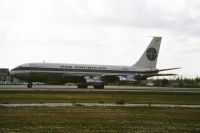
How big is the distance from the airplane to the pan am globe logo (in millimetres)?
868

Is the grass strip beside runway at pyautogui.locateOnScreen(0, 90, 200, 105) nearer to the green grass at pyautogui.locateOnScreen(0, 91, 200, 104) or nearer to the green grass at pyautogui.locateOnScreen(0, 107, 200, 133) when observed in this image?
the green grass at pyautogui.locateOnScreen(0, 91, 200, 104)

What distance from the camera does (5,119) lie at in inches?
746

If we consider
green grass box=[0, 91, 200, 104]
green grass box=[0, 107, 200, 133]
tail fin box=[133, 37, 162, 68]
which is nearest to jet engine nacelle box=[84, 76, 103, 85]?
tail fin box=[133, 37, 162, 68]

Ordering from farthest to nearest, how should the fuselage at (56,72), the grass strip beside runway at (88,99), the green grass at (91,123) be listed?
the fuselage at (56,72) < the grass strip beside runway at (88,99) < the green grass at (91,123)

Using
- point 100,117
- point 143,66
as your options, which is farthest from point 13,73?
point 100,117

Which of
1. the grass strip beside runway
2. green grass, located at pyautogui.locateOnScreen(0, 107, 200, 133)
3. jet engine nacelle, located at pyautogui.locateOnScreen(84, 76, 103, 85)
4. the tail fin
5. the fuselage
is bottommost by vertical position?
green grass, located at pyautogui.locateOnScreen(0, 107, 200, 133)

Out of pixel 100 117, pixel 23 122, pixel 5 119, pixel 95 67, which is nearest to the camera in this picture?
pixel 23 122

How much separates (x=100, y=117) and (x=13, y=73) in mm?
43538

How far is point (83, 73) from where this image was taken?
65.1 m

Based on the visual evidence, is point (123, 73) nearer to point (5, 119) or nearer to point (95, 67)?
point (95, 67)

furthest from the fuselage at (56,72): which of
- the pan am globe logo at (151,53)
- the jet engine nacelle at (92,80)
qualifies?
the pan am globe logo at (151,53)

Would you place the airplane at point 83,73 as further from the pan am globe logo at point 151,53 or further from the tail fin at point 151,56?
the pan am globe logo at point 151,53

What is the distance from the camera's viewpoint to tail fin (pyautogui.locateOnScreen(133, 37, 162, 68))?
245ft

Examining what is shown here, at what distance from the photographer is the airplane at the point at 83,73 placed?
61938 mm
